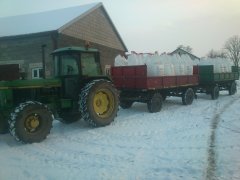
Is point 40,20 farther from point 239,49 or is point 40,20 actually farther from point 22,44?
point 239,49

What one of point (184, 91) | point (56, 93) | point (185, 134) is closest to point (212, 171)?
point (185, 134)

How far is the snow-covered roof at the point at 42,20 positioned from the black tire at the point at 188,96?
833 centimetres

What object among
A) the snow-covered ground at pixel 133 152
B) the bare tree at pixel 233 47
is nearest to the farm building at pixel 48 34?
the snow-covered ground at pixel 133 152

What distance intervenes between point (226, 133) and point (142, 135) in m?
2.11

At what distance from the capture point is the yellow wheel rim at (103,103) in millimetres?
9828

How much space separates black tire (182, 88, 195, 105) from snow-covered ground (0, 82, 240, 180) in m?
4.01

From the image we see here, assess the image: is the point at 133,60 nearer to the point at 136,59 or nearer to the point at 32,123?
the point at 136,59

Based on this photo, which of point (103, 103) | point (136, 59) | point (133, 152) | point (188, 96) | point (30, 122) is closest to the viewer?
point (133, 152)

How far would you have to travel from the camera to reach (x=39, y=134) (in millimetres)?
7961

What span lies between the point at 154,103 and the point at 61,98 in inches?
164

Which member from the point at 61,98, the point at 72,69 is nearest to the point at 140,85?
the point at 72,69

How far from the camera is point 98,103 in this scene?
9.95 metres

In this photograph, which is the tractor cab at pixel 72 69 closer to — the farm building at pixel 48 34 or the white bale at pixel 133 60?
the white bale at pixel 133 60

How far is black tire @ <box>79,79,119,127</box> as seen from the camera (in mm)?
9258
